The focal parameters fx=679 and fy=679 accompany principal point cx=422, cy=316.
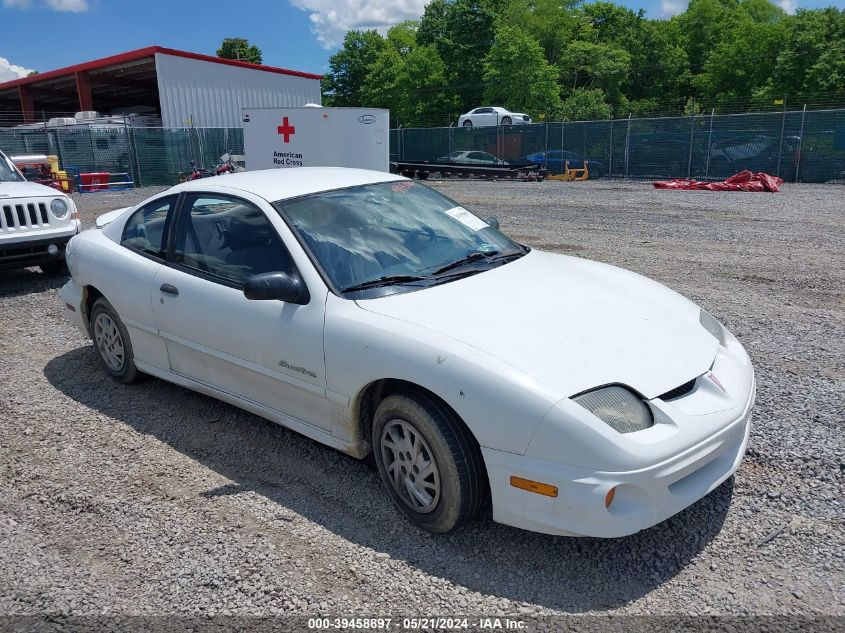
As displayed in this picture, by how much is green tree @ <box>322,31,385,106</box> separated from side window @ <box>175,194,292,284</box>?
70.9m

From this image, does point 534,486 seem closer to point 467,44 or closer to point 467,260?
point 467,260

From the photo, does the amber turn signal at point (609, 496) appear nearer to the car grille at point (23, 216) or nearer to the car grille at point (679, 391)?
the car grille at point (679, 391)

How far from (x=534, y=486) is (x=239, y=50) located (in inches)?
3645

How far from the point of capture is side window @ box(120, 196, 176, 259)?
14.7ft

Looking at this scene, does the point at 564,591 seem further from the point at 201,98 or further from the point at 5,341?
the point at 201,98

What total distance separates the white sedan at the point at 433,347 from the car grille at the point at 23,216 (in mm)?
3980

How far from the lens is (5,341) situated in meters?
6.22

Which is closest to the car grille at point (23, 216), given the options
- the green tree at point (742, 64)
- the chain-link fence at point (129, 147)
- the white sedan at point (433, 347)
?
the white sedan at point (433, 347)

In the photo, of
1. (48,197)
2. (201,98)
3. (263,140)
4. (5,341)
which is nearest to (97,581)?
(5,341)

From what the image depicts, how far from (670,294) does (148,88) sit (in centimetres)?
4364

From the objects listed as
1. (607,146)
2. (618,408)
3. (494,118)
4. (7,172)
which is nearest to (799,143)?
(607,146)

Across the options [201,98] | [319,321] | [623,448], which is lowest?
[623,448]

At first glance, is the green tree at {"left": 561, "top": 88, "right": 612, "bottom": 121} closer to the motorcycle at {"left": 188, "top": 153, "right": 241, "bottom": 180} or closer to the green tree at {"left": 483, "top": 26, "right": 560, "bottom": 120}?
the green tree at {"left": 483, "top": 26, "right": 560, "bottom": 120}

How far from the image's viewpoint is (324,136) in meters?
19.2
